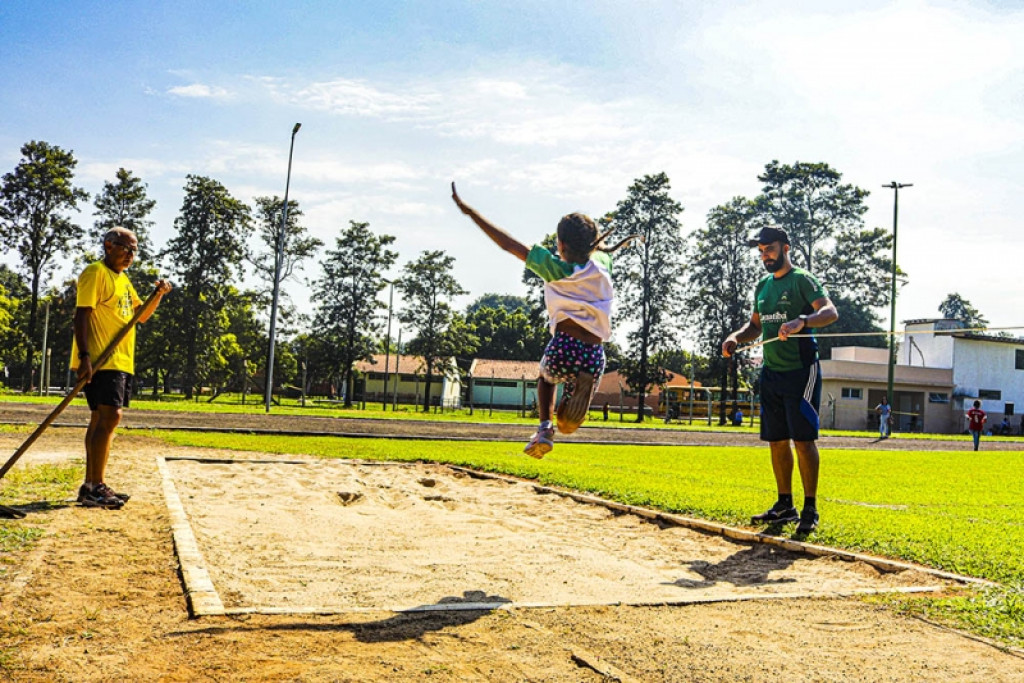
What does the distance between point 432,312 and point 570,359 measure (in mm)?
54828

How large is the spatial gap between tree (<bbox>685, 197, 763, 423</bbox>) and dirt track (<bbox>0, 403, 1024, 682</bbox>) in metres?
53.0

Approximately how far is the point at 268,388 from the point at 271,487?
2854 cm

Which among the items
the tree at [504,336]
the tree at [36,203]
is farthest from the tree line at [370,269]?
the tree at [504,336]

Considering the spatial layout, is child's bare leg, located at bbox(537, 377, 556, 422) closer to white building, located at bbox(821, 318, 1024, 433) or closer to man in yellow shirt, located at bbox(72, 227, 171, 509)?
man in yellow shirt, located at bbox(72, 227, 171, 509)

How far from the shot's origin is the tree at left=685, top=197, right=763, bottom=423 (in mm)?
56656

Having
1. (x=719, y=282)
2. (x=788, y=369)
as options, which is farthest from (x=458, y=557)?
(x=719, y=282)

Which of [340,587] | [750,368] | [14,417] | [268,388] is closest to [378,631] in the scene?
[340,587]

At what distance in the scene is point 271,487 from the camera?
9469 millimetres

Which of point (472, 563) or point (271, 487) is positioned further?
point (271, 487)

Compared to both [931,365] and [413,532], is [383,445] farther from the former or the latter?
[931,365]

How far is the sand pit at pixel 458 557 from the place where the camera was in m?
4.95

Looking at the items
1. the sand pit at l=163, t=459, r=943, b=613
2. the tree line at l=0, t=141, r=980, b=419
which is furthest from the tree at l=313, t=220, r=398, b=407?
the sand pit at l=163, t=459, r=943, b=613

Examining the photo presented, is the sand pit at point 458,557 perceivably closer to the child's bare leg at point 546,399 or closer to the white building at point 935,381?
the child's bare leg at point 546,399

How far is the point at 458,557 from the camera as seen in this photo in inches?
239
